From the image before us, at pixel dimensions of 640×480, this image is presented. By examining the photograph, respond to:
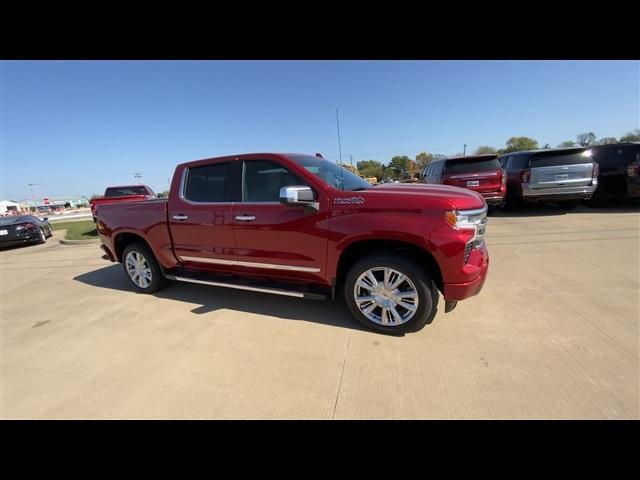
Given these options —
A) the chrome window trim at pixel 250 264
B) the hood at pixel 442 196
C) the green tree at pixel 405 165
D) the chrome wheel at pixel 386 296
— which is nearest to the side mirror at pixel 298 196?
the hood at pixel 442 196

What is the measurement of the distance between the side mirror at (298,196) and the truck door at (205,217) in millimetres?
985

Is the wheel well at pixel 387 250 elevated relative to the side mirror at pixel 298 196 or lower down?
lower down

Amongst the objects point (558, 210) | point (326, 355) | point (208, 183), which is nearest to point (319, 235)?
point (326, 355)

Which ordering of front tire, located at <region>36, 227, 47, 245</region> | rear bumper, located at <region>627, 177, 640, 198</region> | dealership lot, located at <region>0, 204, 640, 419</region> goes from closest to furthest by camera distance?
1. dealership lot, located at <region>0, 204, 640, 419</region>
2. rear bumper, located at <region>627, 177, 640, 198</region>
3. front tire, located at <region>36, 227, 47, 245</region>

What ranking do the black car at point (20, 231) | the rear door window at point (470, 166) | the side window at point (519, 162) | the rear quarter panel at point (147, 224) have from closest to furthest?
the rear quarter panel at point (147, 224) < the rear door window at point (470, 166) < the side window at point (519, 162) < the black car at point (20, 231)

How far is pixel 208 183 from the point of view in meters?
3.63

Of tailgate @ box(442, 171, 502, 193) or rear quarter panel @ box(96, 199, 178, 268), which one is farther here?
tailgate @ box(442, 171, 502, 193)

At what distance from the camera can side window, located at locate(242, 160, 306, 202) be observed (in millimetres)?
3168

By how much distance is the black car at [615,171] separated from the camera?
284 inches

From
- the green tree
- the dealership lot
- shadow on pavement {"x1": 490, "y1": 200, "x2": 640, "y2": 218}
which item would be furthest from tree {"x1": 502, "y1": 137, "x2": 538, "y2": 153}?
the dealership lot

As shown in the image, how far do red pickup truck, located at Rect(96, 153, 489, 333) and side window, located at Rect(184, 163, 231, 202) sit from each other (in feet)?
0.04

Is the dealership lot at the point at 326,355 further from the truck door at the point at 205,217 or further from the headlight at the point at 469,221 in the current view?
the headlight at the point at 469,221

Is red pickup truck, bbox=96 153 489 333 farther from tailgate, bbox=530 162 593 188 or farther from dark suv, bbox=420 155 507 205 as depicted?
tailgate, bbox=530 162 593 188
